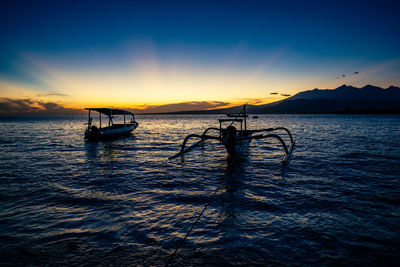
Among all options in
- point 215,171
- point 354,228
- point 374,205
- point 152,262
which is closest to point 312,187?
point 374,205

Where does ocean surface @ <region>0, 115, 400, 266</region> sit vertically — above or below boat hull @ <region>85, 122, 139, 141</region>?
below

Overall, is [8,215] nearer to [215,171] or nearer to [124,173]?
[124,173]

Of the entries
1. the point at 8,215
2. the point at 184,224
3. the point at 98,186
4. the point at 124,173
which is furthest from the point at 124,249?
the point at 124,173

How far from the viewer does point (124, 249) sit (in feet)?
12.9

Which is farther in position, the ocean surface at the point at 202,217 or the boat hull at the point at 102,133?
the boat hull at the point at 102,133

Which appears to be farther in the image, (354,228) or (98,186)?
(98,186)

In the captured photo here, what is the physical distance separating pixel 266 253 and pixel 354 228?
2.63 meters

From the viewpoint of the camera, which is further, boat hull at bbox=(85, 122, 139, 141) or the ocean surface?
boat hull at bbox=(85, 122, 139, 141)

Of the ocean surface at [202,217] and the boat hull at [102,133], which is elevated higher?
the boat hull at [102,133]

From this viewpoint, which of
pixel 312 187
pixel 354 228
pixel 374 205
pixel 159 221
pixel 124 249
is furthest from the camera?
pixel 312 187

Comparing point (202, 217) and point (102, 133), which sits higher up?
point (102, 133)

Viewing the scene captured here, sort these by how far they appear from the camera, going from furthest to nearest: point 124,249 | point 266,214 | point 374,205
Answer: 1. point 374,205
2. point 266,214
3. point 124,249

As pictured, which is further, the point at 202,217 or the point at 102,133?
the point at 102,133

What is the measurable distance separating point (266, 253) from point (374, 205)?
4651mm
